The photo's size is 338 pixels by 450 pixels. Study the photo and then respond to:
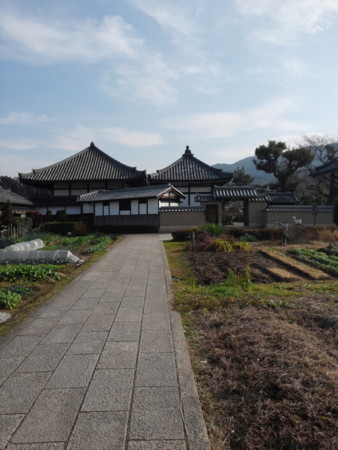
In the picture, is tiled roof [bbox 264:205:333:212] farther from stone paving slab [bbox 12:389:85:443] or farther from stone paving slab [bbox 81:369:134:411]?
stone paving slab [bbox 12:389:85:443]

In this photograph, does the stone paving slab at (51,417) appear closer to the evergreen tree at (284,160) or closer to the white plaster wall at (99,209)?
the white plaster wall at (99,209)

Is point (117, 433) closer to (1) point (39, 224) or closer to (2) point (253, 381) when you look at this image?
(2) point (253, 381)

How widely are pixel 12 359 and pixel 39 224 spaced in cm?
2412

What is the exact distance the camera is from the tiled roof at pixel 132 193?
24.5 meters

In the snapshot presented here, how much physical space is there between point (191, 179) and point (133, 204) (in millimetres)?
7177

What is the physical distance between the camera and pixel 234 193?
25.4 metres

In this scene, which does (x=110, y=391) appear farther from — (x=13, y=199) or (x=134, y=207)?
(x=13, y=199)

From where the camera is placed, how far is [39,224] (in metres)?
25.9

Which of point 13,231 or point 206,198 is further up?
point 206,198

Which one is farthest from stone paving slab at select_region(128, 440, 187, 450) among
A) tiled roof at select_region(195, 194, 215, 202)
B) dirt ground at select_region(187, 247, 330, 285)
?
tiled roof at select_region(195, 194, 215, 202)

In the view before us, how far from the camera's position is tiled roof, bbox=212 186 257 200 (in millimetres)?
25219

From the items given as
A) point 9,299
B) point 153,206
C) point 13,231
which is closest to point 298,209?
point 153,206

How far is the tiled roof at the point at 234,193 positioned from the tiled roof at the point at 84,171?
8.39 metres

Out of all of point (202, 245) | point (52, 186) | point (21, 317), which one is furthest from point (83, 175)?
point (21, 317)
